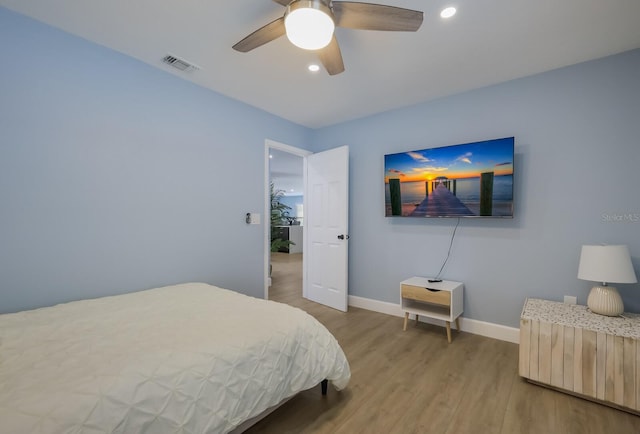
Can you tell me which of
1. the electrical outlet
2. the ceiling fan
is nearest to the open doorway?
the ceiling fan

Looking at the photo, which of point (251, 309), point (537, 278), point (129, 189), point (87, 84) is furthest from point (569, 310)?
point (87, 84)

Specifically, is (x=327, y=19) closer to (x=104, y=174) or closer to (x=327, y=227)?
(x=104, y=174)

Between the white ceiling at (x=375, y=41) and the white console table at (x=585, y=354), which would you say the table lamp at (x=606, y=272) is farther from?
the white ceiling at (x=375, y=41)

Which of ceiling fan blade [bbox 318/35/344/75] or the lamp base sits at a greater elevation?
ceiling fan blade [bbox 318/35/344/75]

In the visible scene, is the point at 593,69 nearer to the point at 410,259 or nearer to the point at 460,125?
the point at 460,125

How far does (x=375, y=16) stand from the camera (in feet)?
5.01

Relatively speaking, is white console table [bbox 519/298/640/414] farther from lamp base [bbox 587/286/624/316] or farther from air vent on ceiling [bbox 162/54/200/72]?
air vent on ceiling [bbox 162/54/200/72]

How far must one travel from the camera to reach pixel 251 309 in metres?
1.87

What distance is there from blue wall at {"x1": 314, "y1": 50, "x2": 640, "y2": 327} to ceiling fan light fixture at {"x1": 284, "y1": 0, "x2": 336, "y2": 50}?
2.18m

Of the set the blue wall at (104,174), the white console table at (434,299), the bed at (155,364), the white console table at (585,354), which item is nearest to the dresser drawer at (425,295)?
the white console table at (434,299)

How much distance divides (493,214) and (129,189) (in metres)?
3.31

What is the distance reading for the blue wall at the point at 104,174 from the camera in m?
1.89

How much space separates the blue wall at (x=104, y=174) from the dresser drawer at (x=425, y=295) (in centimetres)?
186

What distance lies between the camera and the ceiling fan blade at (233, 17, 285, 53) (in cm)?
162
